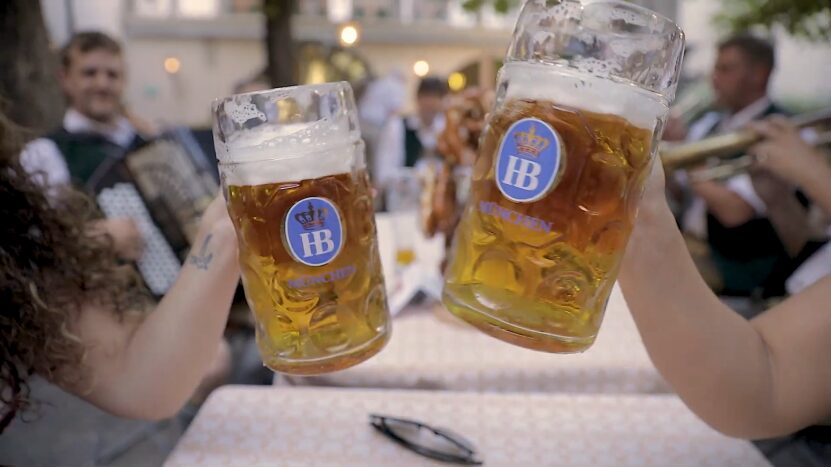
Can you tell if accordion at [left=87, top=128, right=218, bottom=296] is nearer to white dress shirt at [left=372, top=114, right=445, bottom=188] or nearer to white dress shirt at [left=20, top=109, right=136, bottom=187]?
white dress shirt at [left=20, top=109, right=136, bottom=187]

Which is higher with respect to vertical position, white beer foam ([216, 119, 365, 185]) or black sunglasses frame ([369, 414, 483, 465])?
white beer foam ([216, 119, 365, 185])

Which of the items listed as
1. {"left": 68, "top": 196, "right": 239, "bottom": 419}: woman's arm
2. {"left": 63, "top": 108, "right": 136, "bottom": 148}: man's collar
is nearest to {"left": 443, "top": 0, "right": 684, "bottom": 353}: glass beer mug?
{"left": 68, "top": 196, "right": 239, "bottom": 419}: woman's arm

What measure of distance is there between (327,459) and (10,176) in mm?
735

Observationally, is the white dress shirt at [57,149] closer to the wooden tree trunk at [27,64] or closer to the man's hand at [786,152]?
the wooden tree trunk at [27,64]

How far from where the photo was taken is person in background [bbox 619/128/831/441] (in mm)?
755

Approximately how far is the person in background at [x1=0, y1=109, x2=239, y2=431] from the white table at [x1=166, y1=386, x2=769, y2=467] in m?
0.12

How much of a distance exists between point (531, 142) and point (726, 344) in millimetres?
407

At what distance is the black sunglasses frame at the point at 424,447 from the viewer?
0.90 metres

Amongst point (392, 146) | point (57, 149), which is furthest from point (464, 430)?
point (392, 146)

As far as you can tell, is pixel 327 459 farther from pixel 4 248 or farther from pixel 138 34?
pixel 138 34

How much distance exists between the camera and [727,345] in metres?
0.80

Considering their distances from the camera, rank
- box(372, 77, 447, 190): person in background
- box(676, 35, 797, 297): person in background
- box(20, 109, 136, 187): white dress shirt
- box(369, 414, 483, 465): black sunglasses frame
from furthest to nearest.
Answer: box(372, 77, 447, 190): person in background → box(676, 35, 797, 297): person in background → box(20, 109, 136, 187): white dress shirt → box(369, 414, 483, 465): black sunglasses frame

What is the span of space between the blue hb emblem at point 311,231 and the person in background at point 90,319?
0.90 feet

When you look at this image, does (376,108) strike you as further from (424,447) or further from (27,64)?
(424,447)
